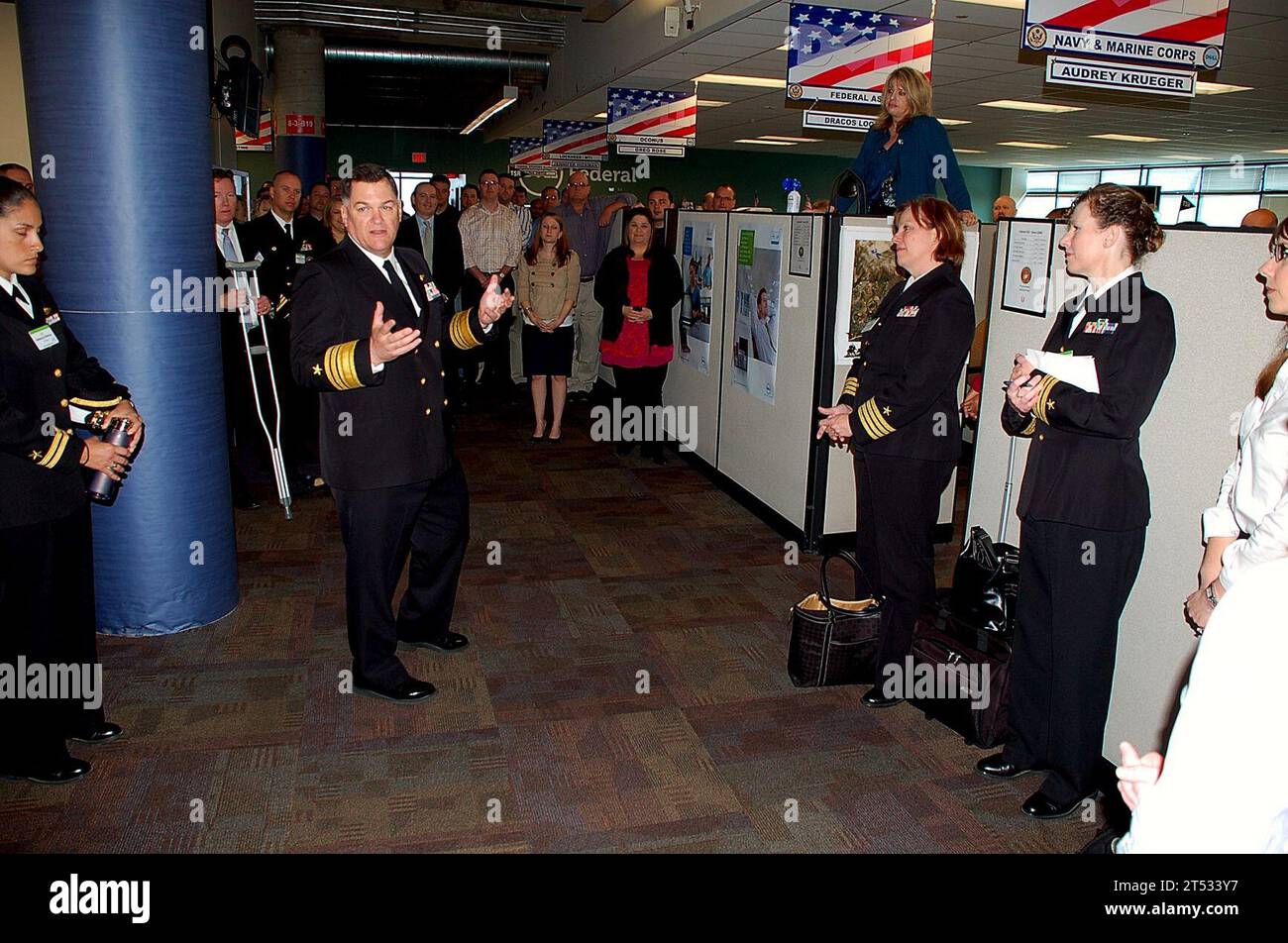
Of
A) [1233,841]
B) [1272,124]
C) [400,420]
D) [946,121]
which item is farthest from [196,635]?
[1272,124]

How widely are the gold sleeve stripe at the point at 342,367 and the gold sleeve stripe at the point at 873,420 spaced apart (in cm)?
164

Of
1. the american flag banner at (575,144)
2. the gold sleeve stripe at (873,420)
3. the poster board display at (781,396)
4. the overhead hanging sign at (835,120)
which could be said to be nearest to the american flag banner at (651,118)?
the american flag banner at (575,144)

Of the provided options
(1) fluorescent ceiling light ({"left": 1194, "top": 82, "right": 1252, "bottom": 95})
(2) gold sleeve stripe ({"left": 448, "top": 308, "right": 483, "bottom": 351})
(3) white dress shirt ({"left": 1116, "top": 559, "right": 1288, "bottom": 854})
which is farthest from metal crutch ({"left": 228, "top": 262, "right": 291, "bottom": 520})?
(1) fluorescent ceiling light ({"left": 1194, "top": 82, "right": 1252, "bottom": 95})

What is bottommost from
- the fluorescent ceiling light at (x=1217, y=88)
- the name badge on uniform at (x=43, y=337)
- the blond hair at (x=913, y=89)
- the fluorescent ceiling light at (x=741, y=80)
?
the name badge on uniform at (x=43, y=337)

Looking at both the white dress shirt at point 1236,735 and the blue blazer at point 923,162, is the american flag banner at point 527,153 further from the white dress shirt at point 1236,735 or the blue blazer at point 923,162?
the white dress shirt at point 1236,735

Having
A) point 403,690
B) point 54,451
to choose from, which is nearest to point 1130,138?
point 403,690

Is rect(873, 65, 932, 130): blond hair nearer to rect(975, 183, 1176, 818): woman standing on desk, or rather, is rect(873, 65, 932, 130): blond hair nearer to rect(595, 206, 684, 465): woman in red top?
rect(975, 183, 1176, 818): woman standing on desk

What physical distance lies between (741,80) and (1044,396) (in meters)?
10.5

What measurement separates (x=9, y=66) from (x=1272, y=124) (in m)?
15.3

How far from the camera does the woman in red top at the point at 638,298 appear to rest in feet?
21.2

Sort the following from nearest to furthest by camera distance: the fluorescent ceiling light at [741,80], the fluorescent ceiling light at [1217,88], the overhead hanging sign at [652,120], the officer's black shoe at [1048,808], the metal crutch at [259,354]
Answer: the officer's black shoe at [1048,808] → the metal crutch at [259,354] → the overhead hanging sign at [652,120] → the fluorescent ceiling light at [1217,88] → the fluorescent ceiling light at [741,80]

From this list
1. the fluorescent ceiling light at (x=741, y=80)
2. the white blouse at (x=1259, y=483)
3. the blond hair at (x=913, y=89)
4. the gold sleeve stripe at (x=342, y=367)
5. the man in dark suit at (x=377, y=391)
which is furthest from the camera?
the fluorescent ceiling light at (x=741, y=80)

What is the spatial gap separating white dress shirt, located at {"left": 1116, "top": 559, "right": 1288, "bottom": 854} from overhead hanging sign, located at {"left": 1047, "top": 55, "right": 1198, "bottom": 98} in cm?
419

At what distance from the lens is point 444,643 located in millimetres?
3777
